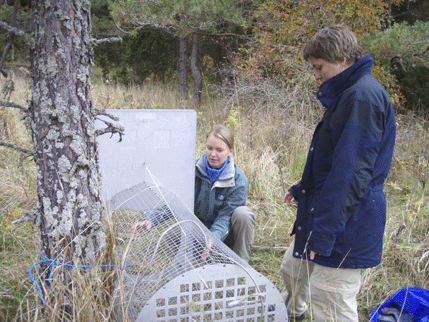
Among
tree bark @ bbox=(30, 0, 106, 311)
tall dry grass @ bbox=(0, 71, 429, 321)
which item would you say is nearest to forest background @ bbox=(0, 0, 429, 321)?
tall dry grass @ bbox=(0, 71, 429, 321)

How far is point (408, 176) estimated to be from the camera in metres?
4.84

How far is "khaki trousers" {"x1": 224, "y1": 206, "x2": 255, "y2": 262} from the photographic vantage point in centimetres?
266

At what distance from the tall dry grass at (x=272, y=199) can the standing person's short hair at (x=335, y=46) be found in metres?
1.47

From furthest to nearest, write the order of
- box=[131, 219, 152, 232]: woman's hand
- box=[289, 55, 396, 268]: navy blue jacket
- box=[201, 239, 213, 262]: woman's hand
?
box=[131, 219, 152, 232]: woman's hand
box=[201, 239, 213, 262]: woman's hand
box=[289, 55, 396, 268]: navy blue jacket

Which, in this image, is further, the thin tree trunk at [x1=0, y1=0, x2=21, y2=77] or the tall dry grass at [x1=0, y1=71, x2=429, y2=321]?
the tall dry grass at [x1=0, y1=71, x2=429, y2=321]

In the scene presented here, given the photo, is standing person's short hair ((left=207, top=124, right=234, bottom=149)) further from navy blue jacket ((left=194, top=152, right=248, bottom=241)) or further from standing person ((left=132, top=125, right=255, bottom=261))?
navy blue jacket ((left=194, top=152, right=248, bottom=241))

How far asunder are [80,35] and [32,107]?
398 mm

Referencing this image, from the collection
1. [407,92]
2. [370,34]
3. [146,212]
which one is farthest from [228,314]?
[407,92]

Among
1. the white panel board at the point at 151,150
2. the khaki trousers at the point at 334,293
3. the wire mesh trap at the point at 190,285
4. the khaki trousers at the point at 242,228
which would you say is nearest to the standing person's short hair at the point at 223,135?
the white panel board at the point at 151,150

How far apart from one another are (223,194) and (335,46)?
53.0 inches

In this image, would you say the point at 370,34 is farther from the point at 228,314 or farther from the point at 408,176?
the point at 228,314

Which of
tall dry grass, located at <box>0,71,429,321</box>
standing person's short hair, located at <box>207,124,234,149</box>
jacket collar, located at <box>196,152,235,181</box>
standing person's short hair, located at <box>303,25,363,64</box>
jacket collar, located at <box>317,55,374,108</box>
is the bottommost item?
tall dry grass, located at <box>0,71,429,321</box>

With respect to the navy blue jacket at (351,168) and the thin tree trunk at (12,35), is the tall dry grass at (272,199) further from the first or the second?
the navy blue jacket at (351,168)

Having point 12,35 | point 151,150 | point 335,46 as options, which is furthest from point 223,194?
point 12,35
